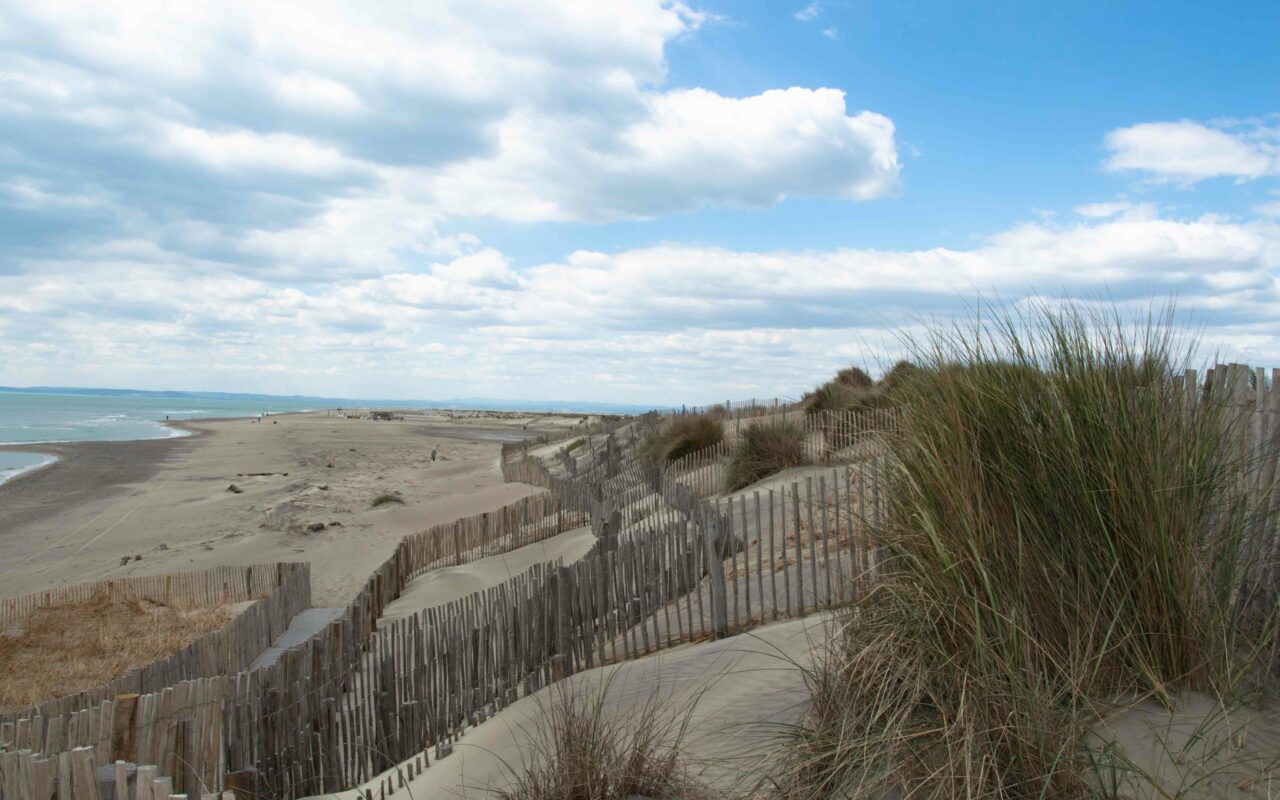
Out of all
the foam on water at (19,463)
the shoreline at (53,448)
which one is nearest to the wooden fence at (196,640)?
the shoreline at (53,448)

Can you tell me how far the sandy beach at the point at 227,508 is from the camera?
15359 millimetres

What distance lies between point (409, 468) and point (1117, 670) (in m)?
31.0

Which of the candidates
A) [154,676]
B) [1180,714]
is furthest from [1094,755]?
[154,676]

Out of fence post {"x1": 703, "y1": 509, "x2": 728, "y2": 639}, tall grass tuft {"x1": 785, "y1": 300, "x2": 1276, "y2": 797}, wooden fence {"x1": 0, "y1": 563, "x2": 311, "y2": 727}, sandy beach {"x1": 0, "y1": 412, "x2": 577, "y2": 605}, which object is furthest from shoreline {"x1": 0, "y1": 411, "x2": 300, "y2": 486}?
tall grass tuft {"x1": 785, "y1": 300, "x2": 1276, "y2": 797}

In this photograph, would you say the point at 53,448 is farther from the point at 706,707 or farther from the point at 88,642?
the point at 706,707

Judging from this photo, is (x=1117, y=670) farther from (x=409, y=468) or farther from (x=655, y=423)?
(x=409, y=468)

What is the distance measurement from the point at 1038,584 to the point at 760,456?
10.0 metres

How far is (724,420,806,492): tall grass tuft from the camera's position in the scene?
→ 43.0ft

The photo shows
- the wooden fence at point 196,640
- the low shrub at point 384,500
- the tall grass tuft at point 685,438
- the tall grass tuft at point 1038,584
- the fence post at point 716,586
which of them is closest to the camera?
the tall grass tuft at point 1038,584

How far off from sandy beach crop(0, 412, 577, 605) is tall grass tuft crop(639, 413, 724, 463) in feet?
14.8

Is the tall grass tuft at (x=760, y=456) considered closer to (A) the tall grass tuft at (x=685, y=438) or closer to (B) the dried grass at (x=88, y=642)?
(A) the tall grass tuft at (x=685, y=438)

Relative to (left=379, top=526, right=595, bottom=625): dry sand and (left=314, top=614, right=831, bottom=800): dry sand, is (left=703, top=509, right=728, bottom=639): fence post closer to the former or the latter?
(left=314, top=614, right=831, bottom=800): dry sand

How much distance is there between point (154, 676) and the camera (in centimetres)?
574

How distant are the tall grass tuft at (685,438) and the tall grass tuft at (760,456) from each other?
217 centimetres
